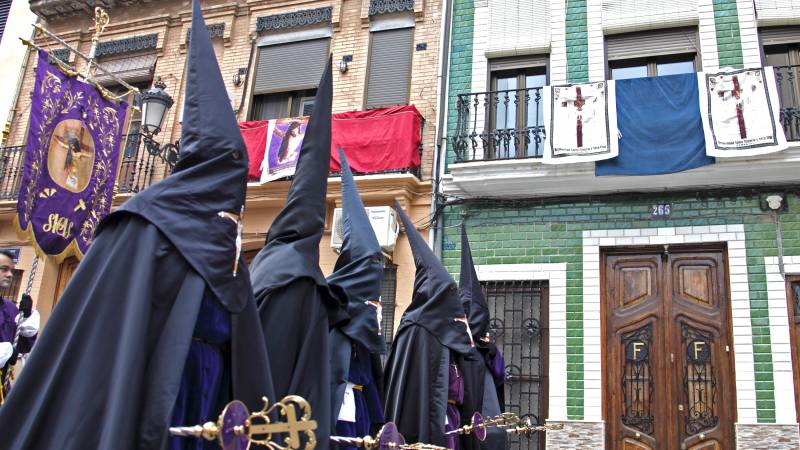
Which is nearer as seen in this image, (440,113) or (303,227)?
(303,227)

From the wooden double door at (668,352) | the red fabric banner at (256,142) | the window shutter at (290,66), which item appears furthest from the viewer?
the window shutter at (290,66)

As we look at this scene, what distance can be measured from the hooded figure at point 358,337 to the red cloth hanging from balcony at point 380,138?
5.61m

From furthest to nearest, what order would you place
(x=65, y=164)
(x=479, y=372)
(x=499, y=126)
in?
(x=499, y=126)
(x=65, y=164)
(x=479, y=372)

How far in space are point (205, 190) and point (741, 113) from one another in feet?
26.2

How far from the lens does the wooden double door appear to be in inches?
327

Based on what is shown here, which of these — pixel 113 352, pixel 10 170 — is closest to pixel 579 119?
pixel 113 352

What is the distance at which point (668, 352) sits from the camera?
28.3 feet

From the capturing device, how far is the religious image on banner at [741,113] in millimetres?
8484

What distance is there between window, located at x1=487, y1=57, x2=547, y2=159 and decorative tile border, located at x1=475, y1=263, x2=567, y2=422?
5.33 ft

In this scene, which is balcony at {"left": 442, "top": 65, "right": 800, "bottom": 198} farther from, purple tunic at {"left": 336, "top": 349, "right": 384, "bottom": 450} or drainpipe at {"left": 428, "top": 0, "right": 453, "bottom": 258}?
purple tunic at {"left": 336, "top": 349, "right": 384, "bottom": 450}

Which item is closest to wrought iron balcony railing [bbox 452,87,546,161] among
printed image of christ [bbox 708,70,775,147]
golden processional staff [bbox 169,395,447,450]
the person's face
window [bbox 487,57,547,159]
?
window [bbox 487,57,547,159]

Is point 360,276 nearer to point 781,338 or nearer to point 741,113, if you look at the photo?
point 781,338

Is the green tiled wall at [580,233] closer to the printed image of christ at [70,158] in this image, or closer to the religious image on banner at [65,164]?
the religious image on banner at [65,164]

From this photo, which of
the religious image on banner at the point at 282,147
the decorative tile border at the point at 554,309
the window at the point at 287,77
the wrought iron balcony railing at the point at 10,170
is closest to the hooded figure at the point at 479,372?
the decorative tile border at the point at 554,309
